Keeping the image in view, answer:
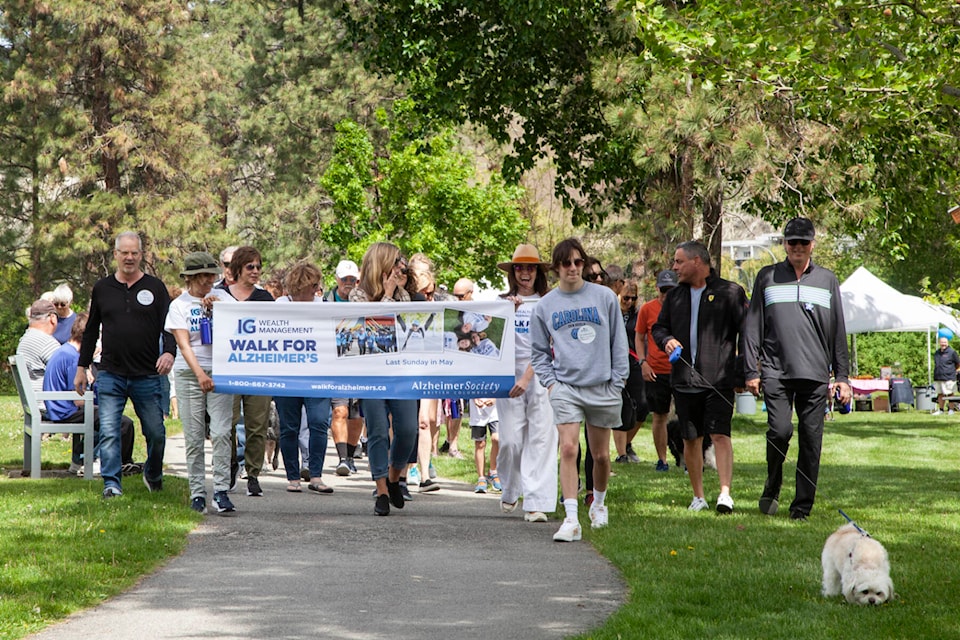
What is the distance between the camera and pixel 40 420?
11.8m

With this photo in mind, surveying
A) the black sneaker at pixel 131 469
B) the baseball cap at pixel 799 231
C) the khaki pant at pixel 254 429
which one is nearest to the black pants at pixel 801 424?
the baseball cap at pixel 799 231

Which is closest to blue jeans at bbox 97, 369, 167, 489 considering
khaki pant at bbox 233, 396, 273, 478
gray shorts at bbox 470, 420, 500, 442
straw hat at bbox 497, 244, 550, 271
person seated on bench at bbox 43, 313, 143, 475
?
khaki pant at bbox 233, 396, 273, 478

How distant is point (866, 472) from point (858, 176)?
6.01 metres

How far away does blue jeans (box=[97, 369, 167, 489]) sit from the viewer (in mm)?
10195

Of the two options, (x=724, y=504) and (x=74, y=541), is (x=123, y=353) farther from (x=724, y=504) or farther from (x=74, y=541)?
(x=724, y=504)

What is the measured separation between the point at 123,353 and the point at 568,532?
3963 millimetres

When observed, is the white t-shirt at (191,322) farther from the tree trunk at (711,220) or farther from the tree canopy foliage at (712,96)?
the tree trunk at (711,220)

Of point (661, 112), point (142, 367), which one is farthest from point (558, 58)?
point (142, 367)

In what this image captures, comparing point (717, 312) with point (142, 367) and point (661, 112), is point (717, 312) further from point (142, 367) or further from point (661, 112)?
point (661, 112)

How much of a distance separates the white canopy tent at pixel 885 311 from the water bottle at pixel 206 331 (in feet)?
81.0

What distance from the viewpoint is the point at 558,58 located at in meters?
21.2

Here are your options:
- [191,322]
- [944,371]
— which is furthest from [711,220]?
[944,371]

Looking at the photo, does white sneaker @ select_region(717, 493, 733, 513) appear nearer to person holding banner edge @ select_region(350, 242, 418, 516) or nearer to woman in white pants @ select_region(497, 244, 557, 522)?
woman in white pants @ select_region(497, 244, 557, 522)

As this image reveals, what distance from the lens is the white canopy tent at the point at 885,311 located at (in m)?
32.3
